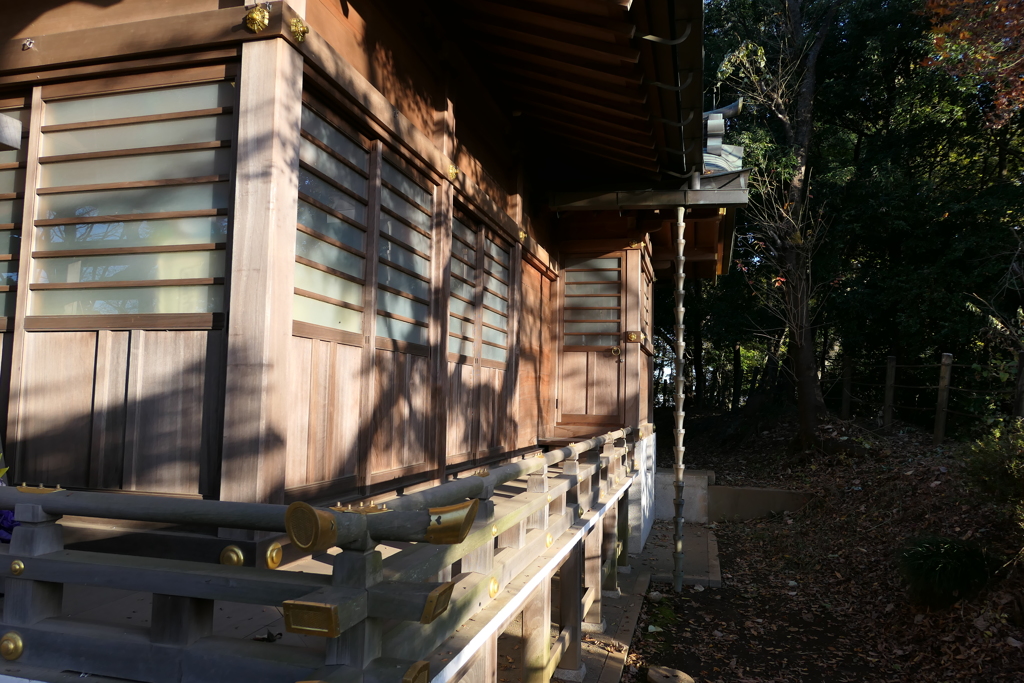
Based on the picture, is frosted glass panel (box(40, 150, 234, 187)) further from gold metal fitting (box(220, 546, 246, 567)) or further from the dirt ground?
the dirt ground

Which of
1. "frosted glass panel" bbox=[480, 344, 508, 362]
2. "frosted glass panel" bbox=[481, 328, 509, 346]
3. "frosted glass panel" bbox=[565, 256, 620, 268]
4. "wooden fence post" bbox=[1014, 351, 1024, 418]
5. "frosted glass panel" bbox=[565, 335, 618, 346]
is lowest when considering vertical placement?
"wooden fence post" bbox=[1014, 351, 1024, 418]

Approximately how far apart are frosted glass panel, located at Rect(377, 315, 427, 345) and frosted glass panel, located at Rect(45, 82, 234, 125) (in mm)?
1501

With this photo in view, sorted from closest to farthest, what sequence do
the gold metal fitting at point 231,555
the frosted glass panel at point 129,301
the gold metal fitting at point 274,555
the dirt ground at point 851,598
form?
the gold metal fitting at point 274,555
the gold metal fitting at point 231,555
the frosted glass panel at point 129,301
the dirt ground at point 851,598

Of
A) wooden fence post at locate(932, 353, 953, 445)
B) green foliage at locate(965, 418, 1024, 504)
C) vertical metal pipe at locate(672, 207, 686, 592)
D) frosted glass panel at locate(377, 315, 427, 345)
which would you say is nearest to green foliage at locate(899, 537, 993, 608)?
green foliage at locate(965, 418, 1024, 504)

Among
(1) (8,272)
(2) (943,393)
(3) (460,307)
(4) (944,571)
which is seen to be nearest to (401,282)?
(3) (460,307)

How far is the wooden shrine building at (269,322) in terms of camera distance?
2.00m

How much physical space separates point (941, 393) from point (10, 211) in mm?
12274

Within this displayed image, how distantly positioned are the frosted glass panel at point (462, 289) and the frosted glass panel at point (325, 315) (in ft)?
5.70

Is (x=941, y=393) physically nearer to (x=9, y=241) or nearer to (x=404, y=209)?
(x=404, y=209)

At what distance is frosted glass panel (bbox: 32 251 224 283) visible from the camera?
3.23 m

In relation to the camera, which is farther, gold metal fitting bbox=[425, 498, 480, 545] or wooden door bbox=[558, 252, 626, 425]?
wooden door bbox=[558, 252, 626, 425]

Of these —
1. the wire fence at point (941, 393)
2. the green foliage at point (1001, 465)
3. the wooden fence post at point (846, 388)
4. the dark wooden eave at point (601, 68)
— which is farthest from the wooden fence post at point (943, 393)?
the dark wooden eave at point (601, 68)

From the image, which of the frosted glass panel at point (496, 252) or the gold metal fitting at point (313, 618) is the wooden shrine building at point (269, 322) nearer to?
the gold metal fitting at point (313, 618)

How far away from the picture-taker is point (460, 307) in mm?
5875
